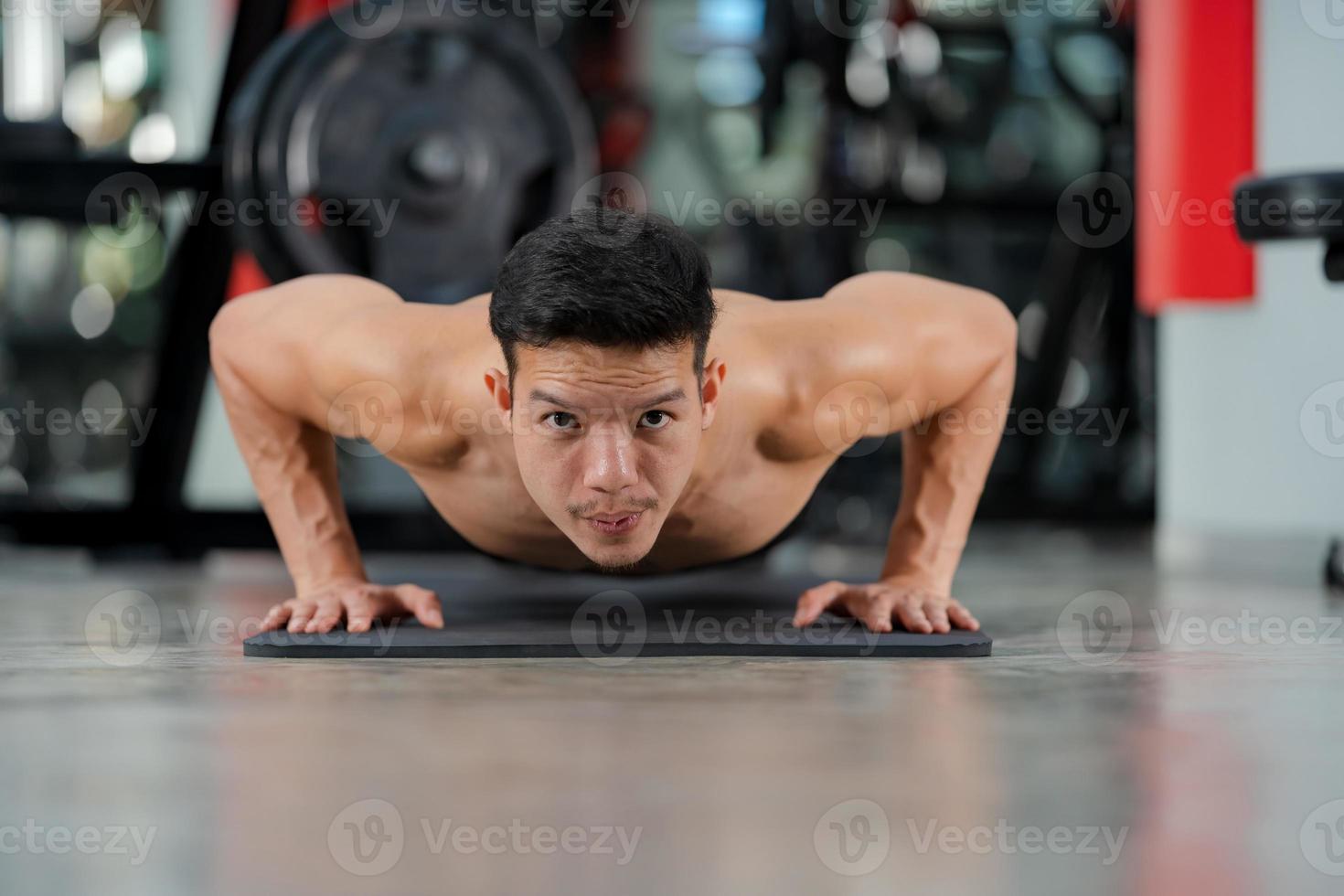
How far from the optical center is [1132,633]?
7.70 feet

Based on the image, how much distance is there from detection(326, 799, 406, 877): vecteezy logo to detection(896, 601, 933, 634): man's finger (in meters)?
1.08

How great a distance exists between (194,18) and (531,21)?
12.4ft

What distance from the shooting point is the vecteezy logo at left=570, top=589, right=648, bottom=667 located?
2055mm

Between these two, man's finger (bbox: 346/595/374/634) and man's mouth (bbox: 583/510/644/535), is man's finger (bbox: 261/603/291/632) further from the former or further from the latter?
man's mouth (bbox: 583/510/644/535)

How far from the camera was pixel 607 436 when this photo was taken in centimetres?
176

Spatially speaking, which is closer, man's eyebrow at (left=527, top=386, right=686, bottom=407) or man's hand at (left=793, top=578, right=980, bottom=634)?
man's eyebrow at (left=527, top=386, right=686, bottom=407)

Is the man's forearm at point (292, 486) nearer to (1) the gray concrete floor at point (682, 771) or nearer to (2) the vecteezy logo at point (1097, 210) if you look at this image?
(1) the gray concrete floor at point (682, 771)

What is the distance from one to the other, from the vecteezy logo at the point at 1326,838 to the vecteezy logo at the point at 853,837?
30 cm

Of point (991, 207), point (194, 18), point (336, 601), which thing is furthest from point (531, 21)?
point (194, 18)

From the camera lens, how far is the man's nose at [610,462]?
1745 millimetres
